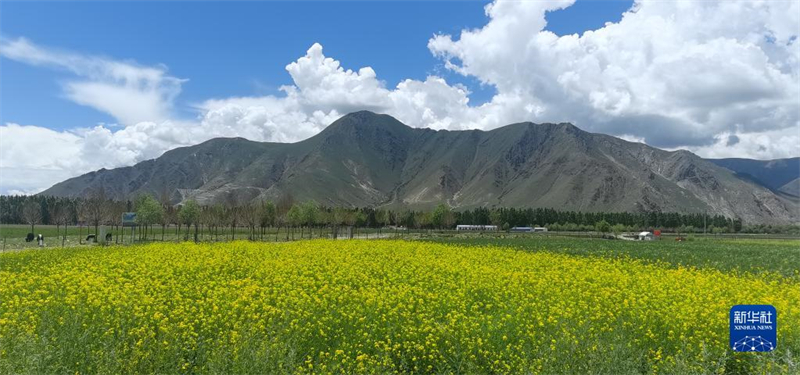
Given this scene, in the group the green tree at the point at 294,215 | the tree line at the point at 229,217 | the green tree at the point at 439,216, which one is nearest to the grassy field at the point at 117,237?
the tree line at the point at 229,217

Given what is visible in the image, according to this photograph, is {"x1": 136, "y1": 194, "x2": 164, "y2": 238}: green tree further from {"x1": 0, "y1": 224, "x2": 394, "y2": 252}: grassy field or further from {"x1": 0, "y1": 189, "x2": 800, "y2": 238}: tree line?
{"x1": 0, "y1": 224, "x2": 394, "y2": 252}: grassy field

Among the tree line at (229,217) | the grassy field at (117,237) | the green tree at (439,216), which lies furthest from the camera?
the green tree at (439,216)

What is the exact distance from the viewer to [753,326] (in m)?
7.82

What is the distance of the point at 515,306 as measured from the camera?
14.0 metres

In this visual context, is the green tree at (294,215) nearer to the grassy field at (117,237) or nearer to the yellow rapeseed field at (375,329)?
the grassy field at (117,237)

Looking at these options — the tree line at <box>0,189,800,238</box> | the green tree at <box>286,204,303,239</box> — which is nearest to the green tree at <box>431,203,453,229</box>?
the tree line at <box>0,189,800,238</box>

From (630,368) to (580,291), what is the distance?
7039mm

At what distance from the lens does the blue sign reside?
770cm

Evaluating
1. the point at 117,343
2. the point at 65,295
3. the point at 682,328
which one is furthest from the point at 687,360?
the point at 65,295

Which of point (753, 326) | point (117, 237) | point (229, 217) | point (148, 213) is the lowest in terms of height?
point (117, 237)

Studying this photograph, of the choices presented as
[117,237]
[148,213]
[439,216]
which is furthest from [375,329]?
[439,216]

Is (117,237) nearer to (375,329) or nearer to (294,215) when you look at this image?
(294,215)

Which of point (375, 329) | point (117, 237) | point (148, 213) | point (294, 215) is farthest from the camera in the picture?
point (294, 215)

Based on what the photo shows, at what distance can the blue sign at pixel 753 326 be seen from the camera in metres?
7.70
